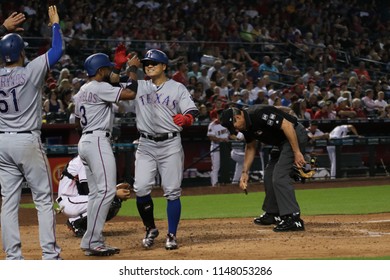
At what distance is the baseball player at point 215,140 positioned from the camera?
18656 mm

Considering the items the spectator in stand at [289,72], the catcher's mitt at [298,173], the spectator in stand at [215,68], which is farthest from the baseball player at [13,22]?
the spectator in stand at [289,72]

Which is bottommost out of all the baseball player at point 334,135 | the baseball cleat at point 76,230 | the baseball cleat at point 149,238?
the baseball player at point 334,135

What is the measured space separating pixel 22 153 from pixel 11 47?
0.96m

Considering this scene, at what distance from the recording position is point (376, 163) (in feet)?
68.9

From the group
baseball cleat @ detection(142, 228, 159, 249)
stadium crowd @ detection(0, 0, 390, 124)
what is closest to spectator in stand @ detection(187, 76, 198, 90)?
stadium crowd @ detection(0, 0, 390, 124)

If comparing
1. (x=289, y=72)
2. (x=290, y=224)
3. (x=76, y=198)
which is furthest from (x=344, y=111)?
(x=76, y=198)

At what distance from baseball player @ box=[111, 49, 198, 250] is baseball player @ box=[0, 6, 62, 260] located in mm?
1494

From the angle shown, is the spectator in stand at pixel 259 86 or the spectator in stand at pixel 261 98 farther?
the spectator in stand at pixel 259 86

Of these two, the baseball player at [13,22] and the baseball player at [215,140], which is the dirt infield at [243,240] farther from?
the baseball player at [215,140]

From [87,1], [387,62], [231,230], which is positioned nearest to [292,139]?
[231,230]

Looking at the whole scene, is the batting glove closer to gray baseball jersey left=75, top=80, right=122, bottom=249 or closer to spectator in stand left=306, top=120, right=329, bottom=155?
gray baseball jersey left=75, top=80, right=122, bottom=249

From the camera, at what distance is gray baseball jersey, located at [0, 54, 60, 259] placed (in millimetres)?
7809

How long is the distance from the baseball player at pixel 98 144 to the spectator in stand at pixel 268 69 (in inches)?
572

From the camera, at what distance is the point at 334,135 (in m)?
20.2
